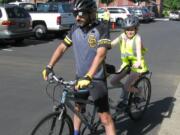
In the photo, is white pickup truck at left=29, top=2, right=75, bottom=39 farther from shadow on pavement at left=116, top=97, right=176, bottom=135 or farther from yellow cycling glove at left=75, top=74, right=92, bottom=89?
yellow cycling glove at left=75, top=74, right=92, bottom=89

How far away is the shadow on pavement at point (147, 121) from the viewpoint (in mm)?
6582

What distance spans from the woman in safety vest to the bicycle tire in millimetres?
1660

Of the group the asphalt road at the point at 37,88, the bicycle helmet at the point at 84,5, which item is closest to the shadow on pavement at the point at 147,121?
the asphalt road at the point at 37,88

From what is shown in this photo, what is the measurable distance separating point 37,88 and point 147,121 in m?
3.07

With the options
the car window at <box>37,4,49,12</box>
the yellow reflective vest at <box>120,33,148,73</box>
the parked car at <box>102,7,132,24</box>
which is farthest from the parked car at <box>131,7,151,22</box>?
Answer: the yellow reflective vest at <box>120,33,148,73</box>

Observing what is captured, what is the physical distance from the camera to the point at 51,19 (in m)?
23.3

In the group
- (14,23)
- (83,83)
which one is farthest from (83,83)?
(14,23)

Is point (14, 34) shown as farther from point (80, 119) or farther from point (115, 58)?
point (80, 119)

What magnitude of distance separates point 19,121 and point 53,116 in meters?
2.28

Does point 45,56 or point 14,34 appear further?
point 14,34

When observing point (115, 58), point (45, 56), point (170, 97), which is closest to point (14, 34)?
point (45, 56)

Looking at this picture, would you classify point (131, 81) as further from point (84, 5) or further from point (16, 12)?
point (16, 12)

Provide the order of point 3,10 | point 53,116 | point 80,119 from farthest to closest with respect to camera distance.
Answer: point 3,10
point 80,119
point 53,116

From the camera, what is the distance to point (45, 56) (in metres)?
15.6
